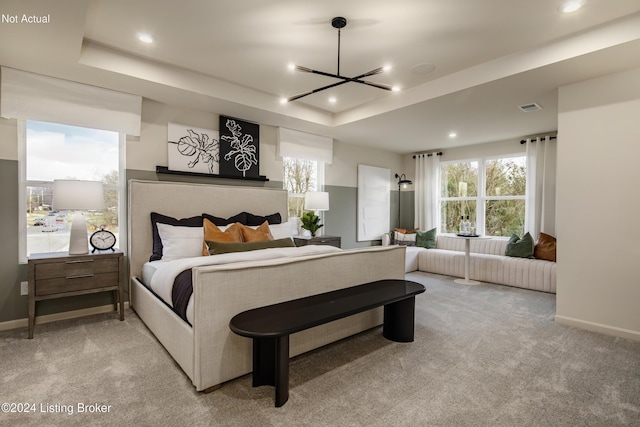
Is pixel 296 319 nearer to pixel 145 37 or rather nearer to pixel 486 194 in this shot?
pixel 145 37

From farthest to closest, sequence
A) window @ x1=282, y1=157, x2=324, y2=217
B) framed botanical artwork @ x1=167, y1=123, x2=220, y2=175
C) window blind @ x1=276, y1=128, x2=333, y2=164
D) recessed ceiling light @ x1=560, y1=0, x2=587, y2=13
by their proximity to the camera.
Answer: window @ x1=282, y1=157, x2=324, y2=217
window blind @ x1=276, y1=128, x2=333, y2=164
framed botanical artwork @ x1=167, y1=123, x2=220, y2=175
recessed ceiling light @ x1=560, y1=0, x2=587, y2=13

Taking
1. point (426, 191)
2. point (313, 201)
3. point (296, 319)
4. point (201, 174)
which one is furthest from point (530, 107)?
point (201, 174)

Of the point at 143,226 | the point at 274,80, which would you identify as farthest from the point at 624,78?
the point at 143,226

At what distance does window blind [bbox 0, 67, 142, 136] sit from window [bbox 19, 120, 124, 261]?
0.20 meters

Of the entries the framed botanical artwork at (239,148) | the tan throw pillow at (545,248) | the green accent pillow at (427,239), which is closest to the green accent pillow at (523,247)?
the tan throw pillow at (545,248)

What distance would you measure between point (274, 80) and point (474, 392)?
3417mm

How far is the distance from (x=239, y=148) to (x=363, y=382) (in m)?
3.36

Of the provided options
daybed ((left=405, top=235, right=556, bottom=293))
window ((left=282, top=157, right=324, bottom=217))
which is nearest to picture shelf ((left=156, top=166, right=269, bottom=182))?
window ((left=282, top=157, right=324, bottom=217))

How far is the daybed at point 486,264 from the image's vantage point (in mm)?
4465

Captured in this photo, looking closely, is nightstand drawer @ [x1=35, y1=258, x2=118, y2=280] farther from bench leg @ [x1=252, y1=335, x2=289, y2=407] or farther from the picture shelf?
bench leg @ [x1=252, y1=335, x2=289, y2=407]

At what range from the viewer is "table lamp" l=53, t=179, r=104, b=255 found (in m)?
2.85

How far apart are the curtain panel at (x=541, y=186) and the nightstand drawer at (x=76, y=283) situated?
5940 mm

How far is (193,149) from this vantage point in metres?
3.99

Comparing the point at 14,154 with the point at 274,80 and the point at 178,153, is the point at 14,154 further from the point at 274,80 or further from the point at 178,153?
the point at 274,80
